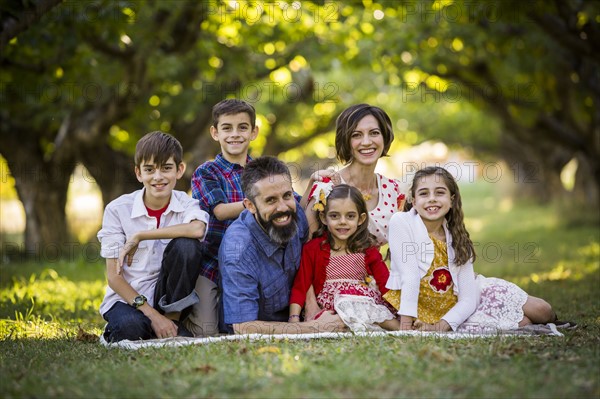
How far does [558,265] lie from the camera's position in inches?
412

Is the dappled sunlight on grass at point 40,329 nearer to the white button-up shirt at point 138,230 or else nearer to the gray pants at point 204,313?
the white button-up shirt at point 138,230

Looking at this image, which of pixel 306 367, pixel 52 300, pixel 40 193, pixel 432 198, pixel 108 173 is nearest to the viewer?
pixel 306 367

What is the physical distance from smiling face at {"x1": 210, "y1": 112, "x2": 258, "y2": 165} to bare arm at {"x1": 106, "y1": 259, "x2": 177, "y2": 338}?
4.36 feet

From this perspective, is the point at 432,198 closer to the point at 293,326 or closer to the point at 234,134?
the point at 293,326

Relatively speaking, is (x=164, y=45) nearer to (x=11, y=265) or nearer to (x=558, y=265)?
(x=11, y=265)

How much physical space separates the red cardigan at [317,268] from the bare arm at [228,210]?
2.03 feet

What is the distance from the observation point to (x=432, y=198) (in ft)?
17.1

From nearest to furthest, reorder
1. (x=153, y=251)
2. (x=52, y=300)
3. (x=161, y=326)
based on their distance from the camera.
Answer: (x=161, y=326), (x=153, y=251), (x=52, y=300)

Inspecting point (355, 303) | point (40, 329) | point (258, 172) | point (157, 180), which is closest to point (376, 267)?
point (355, 303)

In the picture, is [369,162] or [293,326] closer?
[293,326]

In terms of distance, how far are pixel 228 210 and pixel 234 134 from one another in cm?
67

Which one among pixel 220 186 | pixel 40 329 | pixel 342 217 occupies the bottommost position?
pixel 40 329

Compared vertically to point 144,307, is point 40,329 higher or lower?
lower

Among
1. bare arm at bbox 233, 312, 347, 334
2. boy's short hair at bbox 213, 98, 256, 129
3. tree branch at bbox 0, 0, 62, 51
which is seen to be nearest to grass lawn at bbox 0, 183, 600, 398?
bare arm at bbox 233, 312, 347, 334
